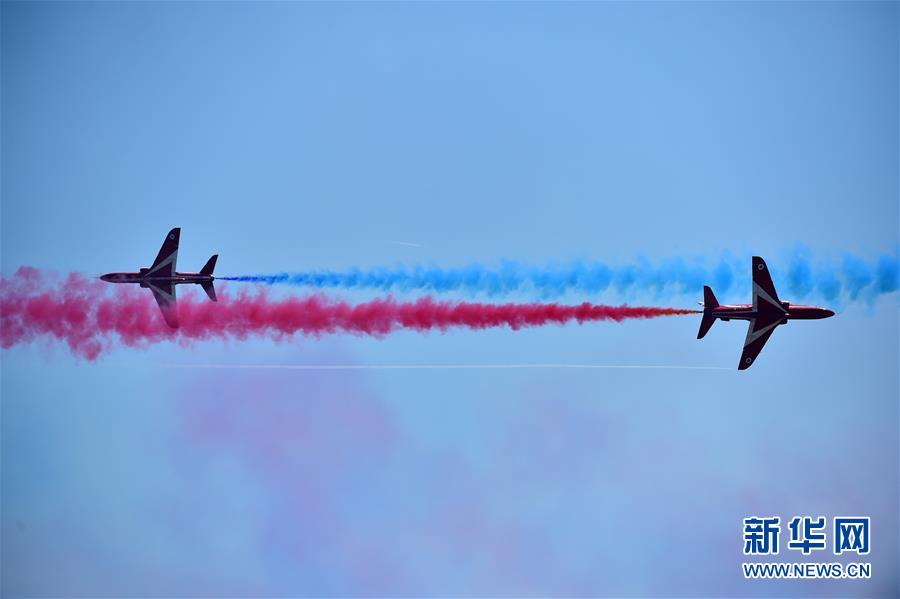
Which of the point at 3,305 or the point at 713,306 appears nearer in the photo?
the point at 713,306

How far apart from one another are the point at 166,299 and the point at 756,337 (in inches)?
1085

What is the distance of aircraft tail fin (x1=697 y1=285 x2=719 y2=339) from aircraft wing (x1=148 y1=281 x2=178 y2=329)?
970 inches

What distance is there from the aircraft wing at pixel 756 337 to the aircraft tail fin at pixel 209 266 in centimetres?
2465

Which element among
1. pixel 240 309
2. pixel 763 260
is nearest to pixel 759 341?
pixel 763 260

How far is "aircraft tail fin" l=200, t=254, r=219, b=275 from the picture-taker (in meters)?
86.4

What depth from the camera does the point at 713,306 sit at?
83.4m

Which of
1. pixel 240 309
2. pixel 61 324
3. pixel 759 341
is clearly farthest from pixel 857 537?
pixel 61 324

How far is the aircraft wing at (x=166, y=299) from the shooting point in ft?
289

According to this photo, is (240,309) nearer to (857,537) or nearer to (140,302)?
(140,302)

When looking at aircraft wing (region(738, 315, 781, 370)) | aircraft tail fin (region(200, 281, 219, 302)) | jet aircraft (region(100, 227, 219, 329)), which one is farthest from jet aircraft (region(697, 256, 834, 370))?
jet aircraft (region(100, 227, 219, 329))

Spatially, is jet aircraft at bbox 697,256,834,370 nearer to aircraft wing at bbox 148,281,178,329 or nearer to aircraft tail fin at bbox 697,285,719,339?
aircraft tail fin at bbox 697,285,719,339

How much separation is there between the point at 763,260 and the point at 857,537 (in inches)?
537

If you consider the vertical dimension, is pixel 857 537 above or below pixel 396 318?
below

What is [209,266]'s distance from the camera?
284 ft
